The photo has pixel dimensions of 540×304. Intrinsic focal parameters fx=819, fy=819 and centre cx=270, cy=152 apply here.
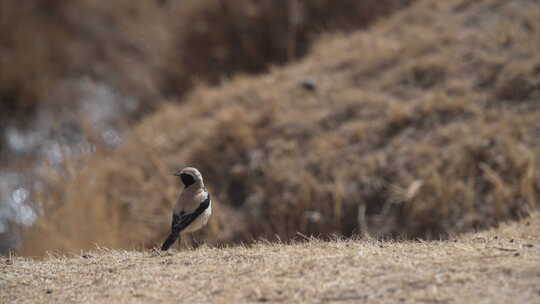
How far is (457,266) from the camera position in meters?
4.95

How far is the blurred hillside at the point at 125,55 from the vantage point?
16.4 metres

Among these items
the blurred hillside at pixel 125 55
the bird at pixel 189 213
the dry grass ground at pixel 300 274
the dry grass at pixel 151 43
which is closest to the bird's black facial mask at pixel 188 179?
the bird at pixel 189 213

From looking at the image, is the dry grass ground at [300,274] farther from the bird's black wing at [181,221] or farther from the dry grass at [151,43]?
the dry grass at [151,43]

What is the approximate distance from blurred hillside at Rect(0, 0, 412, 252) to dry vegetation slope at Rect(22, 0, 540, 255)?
1.39m

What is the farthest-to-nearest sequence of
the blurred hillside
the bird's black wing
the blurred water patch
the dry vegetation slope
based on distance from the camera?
the blurred hillside < the blurred water patch < the dry vegetation slope < the bird's black wing

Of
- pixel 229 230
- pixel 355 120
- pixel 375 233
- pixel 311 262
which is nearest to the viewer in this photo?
pixel 311 262

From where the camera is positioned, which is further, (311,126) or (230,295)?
(311,126)

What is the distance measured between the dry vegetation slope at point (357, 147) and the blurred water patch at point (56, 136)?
3.07 feet

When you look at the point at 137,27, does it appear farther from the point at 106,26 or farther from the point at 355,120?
the point at 355,120

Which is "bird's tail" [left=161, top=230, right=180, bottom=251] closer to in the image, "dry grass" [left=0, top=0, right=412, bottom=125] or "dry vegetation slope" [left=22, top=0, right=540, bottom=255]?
"dry vegetation slope" [left=22, top=0, right=540, bottom=255]

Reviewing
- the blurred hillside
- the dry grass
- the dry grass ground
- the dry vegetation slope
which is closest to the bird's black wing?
the dry grass ground

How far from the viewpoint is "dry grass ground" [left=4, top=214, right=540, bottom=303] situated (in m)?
4.57

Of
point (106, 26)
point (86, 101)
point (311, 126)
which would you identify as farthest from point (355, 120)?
point (106, 26)

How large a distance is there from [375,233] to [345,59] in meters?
4.68
